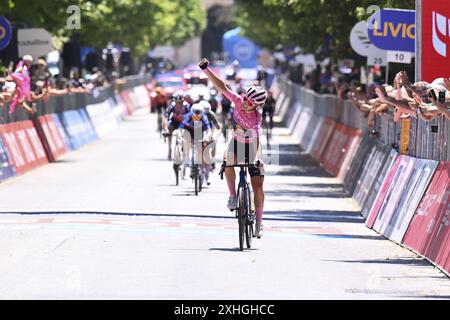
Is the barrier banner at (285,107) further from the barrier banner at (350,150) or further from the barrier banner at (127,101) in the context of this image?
the barrier banner at (350,150)

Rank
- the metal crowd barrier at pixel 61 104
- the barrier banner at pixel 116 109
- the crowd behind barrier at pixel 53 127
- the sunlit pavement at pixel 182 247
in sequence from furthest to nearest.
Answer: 1. the barrier banner at pixel 116 109
2. the metal crowd barrier at pixel 61 104
3. the crowd behind barrier at pixel 53 127
4. the sunlit pavement at pixel 182 247

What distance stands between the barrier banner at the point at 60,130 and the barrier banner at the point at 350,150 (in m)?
9.22

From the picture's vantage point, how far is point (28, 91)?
33094 mm

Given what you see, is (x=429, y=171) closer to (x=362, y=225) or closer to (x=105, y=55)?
(x=362, y=225)

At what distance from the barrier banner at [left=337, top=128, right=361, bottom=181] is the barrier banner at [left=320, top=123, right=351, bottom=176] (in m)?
0.14

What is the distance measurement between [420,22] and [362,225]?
3111 mm

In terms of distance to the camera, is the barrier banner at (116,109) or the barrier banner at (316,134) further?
the barrier banner at (116,109)

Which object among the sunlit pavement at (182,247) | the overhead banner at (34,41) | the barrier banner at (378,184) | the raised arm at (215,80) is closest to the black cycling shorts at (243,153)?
the raised arm at (215,80)

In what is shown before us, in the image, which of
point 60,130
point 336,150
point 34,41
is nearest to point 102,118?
point 60,130

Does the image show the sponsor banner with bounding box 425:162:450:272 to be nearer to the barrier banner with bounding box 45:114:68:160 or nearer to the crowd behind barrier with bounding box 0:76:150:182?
the crowd behind barrier with bounding box 0:76:150:182

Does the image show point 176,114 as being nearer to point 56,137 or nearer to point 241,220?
point 56,137

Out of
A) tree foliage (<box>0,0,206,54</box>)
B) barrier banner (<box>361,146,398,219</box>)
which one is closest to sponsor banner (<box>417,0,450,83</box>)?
barrier banner (<box>361,146,398,219</box>)

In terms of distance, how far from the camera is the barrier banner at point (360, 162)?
24.7m

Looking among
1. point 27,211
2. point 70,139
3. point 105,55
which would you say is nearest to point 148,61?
point 105,55
